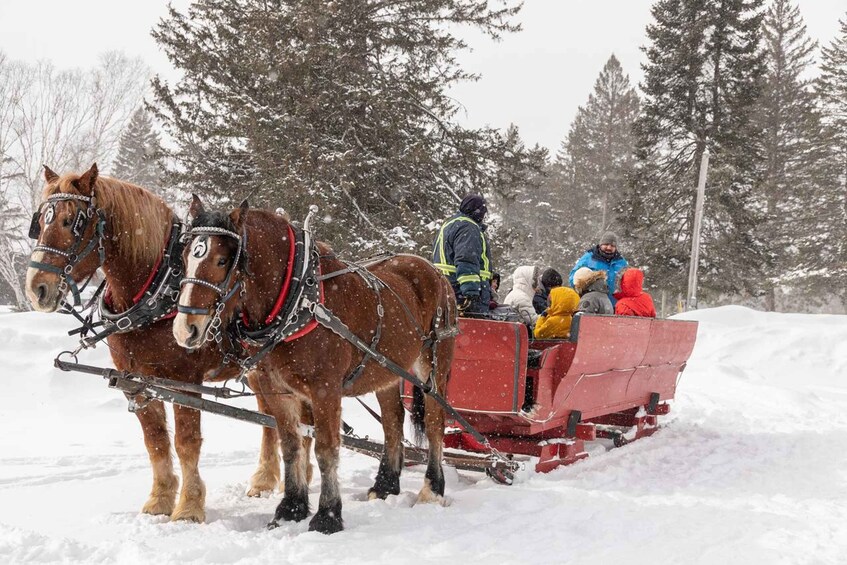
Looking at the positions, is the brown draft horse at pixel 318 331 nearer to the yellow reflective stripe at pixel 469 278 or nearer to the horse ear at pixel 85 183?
the yellow reflective stripe at pixel 469 278

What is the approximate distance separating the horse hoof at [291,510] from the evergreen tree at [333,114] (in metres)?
7.27

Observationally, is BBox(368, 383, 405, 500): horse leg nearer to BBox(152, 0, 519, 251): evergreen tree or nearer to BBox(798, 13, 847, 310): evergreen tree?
BBox(152, 0, 519, 251): evergreen tree

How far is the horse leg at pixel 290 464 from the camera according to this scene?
3.79 meters

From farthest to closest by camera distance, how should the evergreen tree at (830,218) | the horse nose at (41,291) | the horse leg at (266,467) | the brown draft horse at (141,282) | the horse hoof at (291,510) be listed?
the evergreen tree at (830,218)
the horse leg at (266,467)
the horse hoof at (291,510)
the brown draft horse at (141,282)
the horse nose at (41,291)

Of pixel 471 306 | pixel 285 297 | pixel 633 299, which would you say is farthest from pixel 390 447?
pixel 633 299

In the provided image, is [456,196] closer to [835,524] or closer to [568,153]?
[835,524]

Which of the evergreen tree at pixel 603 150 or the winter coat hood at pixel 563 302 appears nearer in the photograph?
the winter coat hood at pixel 563 302

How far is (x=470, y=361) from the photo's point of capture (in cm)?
504

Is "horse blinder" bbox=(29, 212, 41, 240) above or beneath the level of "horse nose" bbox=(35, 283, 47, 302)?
above

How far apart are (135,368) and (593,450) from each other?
4.11 m

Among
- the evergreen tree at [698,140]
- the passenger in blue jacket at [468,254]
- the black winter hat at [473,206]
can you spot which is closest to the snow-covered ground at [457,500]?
the passenger in blue jacket at [468,254]

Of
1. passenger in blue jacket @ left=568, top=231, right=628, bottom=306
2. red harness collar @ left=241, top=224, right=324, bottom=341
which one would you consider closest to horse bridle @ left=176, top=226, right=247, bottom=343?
red harness collar @ left=241, top=224, right=324, bottom=341

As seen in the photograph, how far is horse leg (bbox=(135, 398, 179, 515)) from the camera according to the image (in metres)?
3.90

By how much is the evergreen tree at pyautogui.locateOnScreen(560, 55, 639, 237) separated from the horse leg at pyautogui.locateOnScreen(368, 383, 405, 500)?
111 feet
